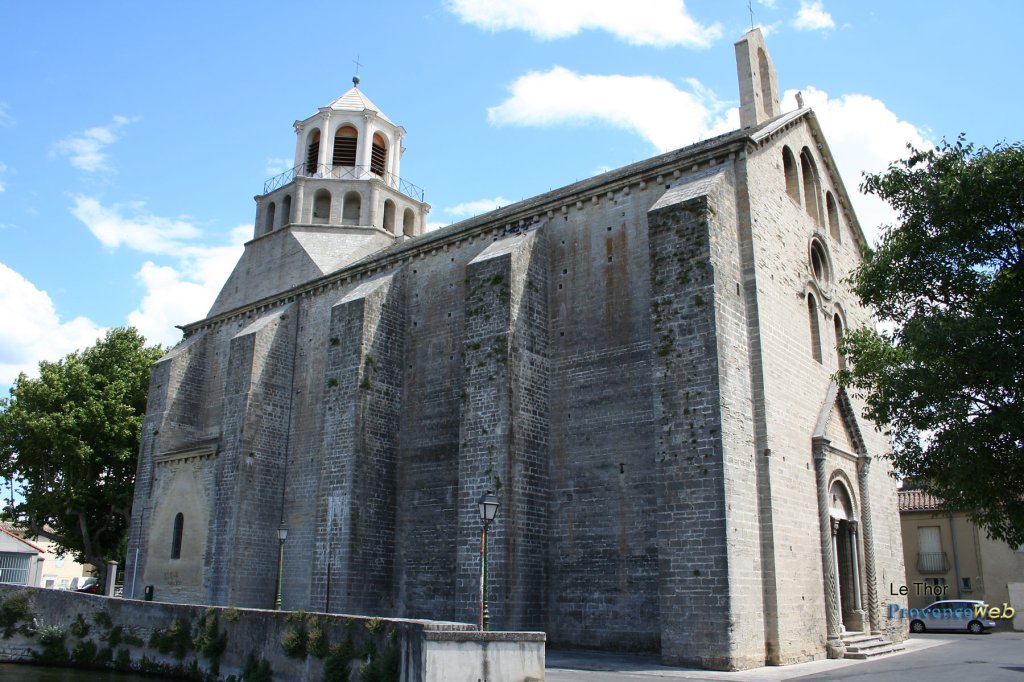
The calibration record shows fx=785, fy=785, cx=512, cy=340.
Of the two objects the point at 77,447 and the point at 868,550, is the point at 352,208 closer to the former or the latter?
the point at 77,447

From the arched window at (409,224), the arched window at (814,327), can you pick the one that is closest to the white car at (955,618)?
the arched window at (814,327)

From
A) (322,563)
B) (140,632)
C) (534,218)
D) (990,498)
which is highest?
(534,218)

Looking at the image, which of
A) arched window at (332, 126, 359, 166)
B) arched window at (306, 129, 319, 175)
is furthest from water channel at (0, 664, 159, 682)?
arched window at (332, 126, 359, 166)

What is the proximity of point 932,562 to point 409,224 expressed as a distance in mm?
23763

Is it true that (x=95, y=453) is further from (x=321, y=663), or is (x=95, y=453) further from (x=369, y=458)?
(x=321, y=663)

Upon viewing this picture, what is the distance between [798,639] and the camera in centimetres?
1438

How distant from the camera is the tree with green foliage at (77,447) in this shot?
96.4ft

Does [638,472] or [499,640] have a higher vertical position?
[638,472]

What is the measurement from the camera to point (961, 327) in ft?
38.5

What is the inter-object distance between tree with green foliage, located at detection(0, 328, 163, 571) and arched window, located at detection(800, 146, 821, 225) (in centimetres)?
2568

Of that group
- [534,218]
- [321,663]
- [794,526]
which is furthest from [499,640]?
[534,218]

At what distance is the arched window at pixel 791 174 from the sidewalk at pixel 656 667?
1040cm

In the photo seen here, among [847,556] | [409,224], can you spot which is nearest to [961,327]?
[847,556]

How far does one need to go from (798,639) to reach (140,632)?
12.7 metres
